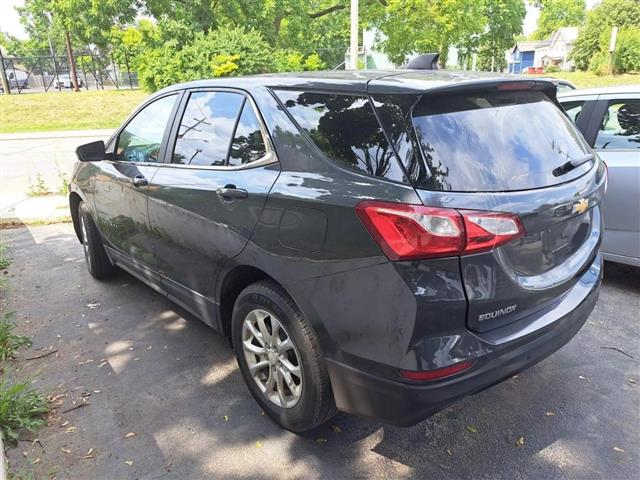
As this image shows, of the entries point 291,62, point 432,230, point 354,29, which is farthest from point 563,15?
point 432,230

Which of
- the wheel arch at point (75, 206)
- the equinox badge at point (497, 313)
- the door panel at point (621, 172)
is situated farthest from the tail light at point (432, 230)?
the wheel arch at point (75, 206)

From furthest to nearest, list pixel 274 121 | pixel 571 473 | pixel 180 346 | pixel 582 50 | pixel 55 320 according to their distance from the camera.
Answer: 1. pixel 582 50
2. pixel 55 320
3. pixel 180 346
4. pixel 274 121
5. pixel 571 473

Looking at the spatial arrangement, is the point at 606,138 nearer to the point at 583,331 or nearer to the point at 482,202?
the point at 583,331

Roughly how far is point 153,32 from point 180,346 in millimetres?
18242

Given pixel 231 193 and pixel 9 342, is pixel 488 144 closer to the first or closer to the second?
pixel 231 193

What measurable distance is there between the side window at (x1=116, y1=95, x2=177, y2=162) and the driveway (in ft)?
4.23

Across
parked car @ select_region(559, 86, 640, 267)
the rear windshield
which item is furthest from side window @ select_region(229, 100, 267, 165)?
parked car @ select_region(559, 86, 640, 267)

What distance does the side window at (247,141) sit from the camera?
8.45 feet

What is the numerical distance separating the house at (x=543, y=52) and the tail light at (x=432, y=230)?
7204 cm

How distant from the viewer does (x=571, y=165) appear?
2412 millimetres

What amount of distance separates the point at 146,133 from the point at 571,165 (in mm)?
2803

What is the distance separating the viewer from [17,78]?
31188 millimetres

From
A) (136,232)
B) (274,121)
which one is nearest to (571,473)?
(274,121)

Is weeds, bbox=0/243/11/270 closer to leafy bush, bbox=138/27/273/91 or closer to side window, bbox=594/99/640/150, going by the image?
side window, bbox=594/99/640/150
